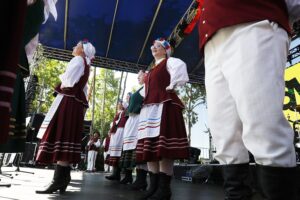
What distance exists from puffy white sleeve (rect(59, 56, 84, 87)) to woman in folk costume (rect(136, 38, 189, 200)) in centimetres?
68

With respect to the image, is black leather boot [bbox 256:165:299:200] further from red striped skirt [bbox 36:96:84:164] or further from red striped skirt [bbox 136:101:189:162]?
red striped skirt [bbox 36:96:84:164]

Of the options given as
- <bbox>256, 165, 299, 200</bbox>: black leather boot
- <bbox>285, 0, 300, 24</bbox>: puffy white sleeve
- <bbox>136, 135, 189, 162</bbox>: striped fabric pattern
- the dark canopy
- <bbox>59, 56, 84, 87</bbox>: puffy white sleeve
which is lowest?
<bbox>256, 165, 299, 200</bbox>: black leather boot

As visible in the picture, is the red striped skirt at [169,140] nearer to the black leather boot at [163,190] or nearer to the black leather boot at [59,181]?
the black leather boot at [163,190]

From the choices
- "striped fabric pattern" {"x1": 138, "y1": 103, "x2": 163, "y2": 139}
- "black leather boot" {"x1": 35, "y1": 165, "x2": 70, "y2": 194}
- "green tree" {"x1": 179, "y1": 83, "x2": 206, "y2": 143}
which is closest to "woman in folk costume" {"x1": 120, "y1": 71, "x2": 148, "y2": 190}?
"striped fabric pattern" {"x1": 138, "y1": 103, "x2": 163, "y2": 139}

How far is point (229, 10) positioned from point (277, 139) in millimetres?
604

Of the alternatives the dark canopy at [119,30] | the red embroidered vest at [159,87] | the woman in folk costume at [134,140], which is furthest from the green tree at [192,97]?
the red embroidered vest at [159,87]

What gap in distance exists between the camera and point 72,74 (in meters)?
2.83

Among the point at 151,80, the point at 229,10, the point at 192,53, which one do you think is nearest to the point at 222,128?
the point at 229,10

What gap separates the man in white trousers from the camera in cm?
107

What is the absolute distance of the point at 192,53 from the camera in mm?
7398

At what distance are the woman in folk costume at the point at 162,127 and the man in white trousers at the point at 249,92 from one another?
131cm

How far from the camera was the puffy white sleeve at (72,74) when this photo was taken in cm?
281

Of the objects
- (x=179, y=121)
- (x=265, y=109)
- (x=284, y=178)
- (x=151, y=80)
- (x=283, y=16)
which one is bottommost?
(x=284, y=178)

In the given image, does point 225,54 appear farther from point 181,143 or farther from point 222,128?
point 181,143
